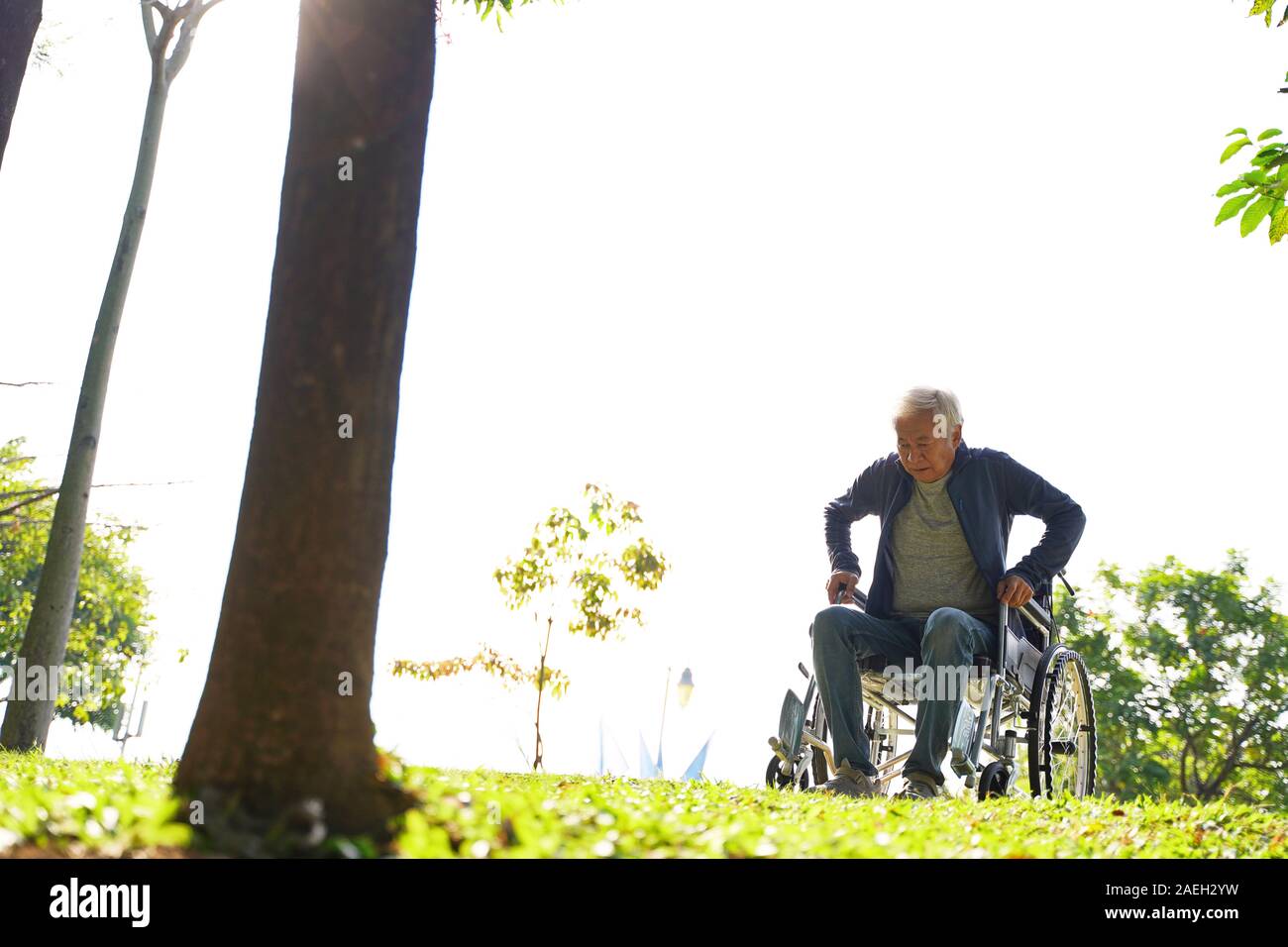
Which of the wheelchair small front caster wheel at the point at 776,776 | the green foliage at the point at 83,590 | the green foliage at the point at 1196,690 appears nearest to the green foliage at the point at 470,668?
the green foliage at the point at 83,590

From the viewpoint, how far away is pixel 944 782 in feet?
14.5

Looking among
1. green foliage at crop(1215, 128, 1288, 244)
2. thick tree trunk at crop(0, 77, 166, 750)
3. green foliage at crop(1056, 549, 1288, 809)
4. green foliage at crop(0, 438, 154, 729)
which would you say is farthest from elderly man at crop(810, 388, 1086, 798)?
green foliage at crop(1056, 549, 1288, 809)

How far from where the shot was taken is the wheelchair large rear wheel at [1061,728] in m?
4.74

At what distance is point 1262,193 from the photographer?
3.58m

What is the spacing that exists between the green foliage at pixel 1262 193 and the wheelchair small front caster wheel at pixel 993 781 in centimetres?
218

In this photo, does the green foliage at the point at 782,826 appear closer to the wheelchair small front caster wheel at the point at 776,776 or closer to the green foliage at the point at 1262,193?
the wheelchair small front caster wheel at the point at 776,776

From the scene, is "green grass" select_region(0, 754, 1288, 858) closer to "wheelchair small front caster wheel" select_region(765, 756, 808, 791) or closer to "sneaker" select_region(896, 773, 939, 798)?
"sneaker" select_region(896, 773, 939, 798)

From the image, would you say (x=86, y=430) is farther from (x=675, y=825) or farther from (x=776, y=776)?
(x=675, y=825)

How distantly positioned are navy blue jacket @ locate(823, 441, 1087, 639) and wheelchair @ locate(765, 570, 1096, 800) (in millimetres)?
173

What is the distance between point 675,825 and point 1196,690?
24.1 metres

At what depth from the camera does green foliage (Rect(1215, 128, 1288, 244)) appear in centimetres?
357
